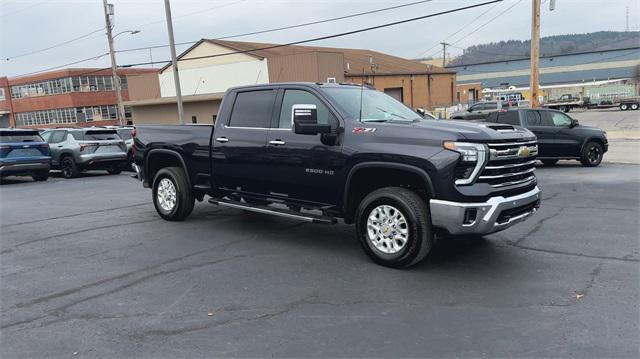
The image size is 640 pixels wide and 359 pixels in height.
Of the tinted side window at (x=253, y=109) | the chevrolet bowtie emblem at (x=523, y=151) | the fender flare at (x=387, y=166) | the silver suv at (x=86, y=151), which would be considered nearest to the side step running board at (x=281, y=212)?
the fender flare at (x=387, y=166)

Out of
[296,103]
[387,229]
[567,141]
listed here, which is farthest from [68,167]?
[567,141]

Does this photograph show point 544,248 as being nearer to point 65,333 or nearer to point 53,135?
point 65,333

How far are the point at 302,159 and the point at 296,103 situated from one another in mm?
804

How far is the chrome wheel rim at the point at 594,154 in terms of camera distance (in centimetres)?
1448

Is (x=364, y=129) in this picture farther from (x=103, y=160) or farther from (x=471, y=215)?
(x=103, y=160)

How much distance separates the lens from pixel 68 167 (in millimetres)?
17375

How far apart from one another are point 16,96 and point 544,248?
80.3 meters

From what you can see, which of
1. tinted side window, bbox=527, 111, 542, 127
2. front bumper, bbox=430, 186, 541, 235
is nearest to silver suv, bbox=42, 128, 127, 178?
tinted side window, bbox=527, 111, 542, 127

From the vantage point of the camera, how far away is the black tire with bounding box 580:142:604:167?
14.4 meters

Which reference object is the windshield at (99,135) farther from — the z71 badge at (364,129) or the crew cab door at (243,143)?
the z71 badge at (364,129)

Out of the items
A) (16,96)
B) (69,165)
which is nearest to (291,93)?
(69,165)

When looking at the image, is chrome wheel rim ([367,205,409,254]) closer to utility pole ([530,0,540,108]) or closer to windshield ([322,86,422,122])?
windshield ([322,86,422,122])

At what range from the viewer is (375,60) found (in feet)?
162

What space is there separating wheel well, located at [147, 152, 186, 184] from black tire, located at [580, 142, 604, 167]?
11.3 metres
